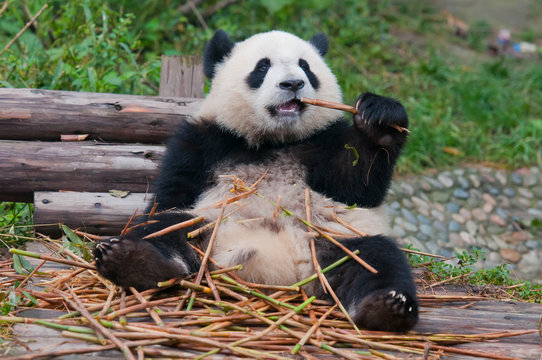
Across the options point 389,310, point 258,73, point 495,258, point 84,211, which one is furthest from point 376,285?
point 495,258

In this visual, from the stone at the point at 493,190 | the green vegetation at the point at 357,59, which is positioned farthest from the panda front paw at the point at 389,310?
the stone at the point at 493,190

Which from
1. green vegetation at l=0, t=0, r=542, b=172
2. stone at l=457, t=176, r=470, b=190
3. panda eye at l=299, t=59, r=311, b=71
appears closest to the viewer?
panda eye at l=299, t=59, r=311, b=71

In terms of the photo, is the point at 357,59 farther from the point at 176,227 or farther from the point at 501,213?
the point at 176,227

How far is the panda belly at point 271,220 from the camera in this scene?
9.33 ft

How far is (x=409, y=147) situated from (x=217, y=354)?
439 cm

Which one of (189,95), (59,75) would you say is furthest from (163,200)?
(59,75)

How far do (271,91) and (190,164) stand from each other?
542mm

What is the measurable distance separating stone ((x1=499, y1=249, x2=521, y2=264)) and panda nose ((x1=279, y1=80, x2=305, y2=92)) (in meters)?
3.41

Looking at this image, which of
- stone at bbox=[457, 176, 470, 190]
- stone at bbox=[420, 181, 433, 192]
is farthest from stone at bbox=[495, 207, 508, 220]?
stone at bbox=[420, 181, 433, 192]

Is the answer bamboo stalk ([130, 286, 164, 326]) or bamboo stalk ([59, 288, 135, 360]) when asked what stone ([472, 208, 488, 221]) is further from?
bamboo stalk ([59, 288, 135, 360])

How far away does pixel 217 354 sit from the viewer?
2.27m

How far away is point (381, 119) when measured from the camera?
2912 mm

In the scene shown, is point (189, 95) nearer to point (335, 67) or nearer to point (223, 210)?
point (223, 210)

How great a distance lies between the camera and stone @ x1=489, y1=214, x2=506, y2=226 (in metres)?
6.02
